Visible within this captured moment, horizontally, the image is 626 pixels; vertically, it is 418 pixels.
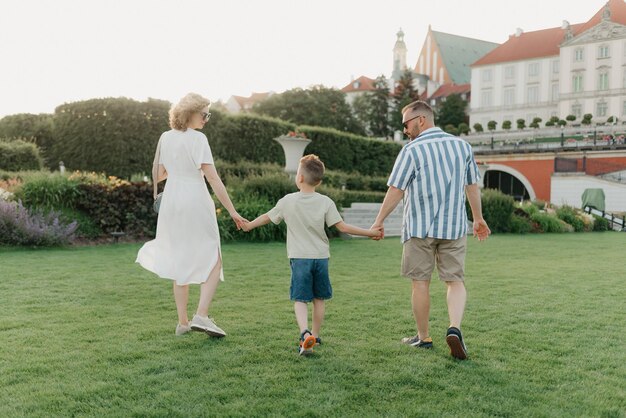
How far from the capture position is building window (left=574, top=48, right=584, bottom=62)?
56.1 m

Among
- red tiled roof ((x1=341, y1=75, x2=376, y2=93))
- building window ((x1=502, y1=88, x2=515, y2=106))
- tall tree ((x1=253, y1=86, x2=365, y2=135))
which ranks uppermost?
red tiled roof ((x1=341, y1=75, x2=376, y2=93))

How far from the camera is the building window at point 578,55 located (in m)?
56.1

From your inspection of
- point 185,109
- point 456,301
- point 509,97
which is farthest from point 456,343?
point 509,97

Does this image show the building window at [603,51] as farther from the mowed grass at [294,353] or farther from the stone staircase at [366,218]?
the mowed grass at [294,353]

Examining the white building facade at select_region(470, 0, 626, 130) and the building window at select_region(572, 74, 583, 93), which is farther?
the building window at select_region(572, 74, 583, 93)

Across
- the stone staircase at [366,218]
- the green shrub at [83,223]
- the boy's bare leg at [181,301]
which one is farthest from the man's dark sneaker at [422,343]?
the stone staircase at [366,218]

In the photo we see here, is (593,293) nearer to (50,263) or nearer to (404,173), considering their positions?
(404,173)

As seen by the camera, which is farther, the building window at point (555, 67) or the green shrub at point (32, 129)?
the building window at point (555, 67)

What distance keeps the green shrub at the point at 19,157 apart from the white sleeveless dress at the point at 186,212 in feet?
47.8

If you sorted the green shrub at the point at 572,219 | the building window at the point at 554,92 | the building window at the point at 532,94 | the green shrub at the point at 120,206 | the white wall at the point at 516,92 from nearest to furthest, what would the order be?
the green shrub at the point at 120,206 < the green shrub at the point at 572,219 < the building window at the point at 554,92 < the white wall at the point at 516,92 < the building window at the point at 532,94

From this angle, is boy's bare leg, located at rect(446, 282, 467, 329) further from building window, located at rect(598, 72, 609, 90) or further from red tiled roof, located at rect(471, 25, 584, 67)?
red tiled roof, located at rect(471, 25, 584, 67)

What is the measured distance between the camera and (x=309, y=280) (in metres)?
3.90

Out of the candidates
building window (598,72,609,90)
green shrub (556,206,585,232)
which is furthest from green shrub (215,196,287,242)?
Result: building window (598,72,609,90)

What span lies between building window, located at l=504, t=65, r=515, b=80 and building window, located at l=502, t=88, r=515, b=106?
1.33 m
